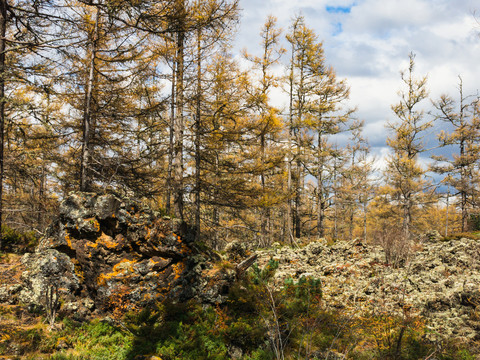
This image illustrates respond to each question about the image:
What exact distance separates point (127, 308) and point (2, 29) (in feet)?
23.7

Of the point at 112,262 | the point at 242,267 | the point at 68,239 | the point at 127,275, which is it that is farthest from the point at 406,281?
the point at 68,239

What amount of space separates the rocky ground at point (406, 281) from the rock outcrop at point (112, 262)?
A: 3.49m

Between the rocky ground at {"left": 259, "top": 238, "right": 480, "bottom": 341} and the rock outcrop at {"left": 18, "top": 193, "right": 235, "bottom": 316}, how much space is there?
11.4ft

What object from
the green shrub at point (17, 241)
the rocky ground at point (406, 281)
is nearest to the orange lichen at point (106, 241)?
the green shrub at point (17, 241)

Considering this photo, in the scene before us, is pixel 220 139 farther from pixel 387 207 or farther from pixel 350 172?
pixel 387 207

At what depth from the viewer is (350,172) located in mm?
16625

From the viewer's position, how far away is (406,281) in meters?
8.37

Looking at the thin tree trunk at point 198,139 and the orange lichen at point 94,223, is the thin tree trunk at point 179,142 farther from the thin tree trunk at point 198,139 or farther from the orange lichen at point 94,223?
the orange lichen at point 94,223

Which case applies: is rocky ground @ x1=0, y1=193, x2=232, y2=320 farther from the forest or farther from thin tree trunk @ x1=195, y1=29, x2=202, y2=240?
thin tree trunk @ x1=195, y1=29, x2=202, y2=240

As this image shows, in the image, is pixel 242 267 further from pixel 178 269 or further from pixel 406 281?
pixel 406 281

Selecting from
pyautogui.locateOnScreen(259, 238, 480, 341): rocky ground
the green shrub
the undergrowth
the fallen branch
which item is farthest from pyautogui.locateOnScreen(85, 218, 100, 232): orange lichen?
pyautogui.locateOnScreen(259, 238, 480, 341): rocky ground

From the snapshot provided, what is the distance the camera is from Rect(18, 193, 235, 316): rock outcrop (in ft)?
18.0

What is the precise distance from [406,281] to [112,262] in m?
8.13

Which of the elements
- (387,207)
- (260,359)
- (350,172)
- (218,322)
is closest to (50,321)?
(218,322)
